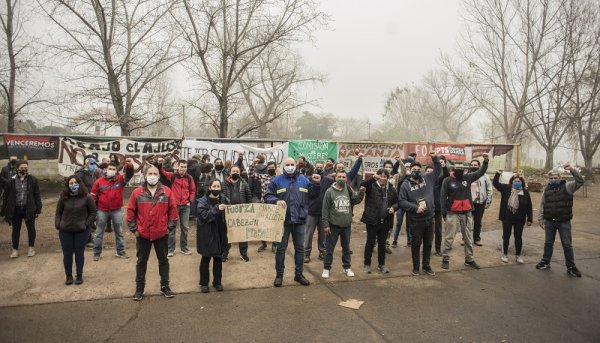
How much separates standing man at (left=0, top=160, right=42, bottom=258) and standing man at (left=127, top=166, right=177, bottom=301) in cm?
326

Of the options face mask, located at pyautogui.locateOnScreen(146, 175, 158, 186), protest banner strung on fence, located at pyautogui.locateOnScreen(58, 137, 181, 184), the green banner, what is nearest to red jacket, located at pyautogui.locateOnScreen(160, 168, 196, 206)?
face mask, located at pyautogui.locateOnScreen(146, 175, 158, 186)

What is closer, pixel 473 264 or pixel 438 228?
pixel 473 264

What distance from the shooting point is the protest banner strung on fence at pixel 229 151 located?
39.2ft

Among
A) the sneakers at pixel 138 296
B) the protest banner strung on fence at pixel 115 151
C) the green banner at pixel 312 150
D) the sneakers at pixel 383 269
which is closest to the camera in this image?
the sneakers at pixel 138 296

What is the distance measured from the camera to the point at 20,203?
285 inches

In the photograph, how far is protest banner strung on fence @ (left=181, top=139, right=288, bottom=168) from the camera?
11.9 meters

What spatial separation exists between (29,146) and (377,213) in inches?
430

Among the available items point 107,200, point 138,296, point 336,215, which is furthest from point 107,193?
point 336,215

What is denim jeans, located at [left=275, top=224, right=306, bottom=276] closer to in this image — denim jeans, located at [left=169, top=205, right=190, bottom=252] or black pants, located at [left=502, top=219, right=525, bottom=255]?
denim jeans, located at [left=169, top=205, right=190, bottom=252]

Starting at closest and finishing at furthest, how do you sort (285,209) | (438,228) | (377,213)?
1. (285,209)
2. (377,213)
3. (438,228)

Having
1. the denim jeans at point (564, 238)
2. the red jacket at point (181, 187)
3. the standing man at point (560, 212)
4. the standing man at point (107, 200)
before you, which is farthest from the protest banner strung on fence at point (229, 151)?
the denim jeans at point (564, 238)

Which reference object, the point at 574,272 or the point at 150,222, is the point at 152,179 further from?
the point at 574,272

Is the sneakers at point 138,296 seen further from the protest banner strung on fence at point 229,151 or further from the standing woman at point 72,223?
the protest banner strung on fence at point 229,151

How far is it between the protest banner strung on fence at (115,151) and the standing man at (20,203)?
435 centimetres
